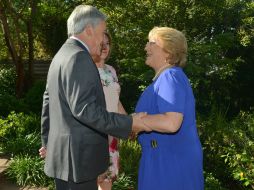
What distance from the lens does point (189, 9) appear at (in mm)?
10078

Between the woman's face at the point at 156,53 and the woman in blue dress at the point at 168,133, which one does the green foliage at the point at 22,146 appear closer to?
the woman in blue dress at the point at 168,133

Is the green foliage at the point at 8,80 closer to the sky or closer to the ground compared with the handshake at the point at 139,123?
closer to the ground

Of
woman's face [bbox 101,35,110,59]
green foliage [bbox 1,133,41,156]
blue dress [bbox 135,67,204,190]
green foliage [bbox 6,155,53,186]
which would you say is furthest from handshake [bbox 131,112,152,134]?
green foliage [bbox 1,133,41,156]

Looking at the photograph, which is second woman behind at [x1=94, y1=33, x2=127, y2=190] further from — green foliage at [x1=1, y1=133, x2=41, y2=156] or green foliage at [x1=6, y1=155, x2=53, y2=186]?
green foliage at [x1=1, y1=133, x2=41, y2=156]

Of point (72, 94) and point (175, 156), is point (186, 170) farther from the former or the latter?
point (72, 94)

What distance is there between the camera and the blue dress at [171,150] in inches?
111

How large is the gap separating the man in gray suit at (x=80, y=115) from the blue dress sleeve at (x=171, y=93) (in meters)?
0.21

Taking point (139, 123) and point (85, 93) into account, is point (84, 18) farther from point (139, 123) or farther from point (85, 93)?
point (139, 123)

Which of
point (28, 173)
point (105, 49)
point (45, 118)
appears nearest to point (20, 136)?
point (28, 173)

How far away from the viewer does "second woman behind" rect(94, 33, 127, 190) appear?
4008mm

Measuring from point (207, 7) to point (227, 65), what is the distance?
5.56 ft

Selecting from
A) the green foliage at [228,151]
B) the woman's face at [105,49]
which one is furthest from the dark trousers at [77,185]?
the green foliage at [228,151]

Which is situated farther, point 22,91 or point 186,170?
point 22,91

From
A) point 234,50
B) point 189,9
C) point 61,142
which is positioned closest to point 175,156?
point 61,142
